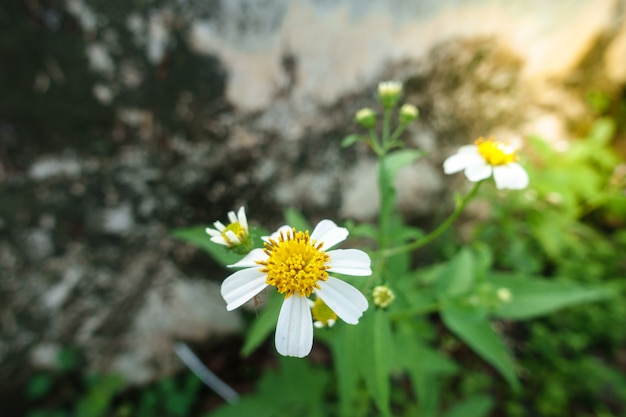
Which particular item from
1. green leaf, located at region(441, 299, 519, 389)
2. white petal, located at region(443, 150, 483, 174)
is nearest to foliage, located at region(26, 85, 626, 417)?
green leaf, located at region(441, 299, 519, 389)

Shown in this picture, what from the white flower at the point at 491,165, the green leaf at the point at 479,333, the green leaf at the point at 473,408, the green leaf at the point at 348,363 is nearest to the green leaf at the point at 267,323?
the green leaf at the point at 348,363

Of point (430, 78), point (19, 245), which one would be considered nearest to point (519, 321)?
point (430, 78)

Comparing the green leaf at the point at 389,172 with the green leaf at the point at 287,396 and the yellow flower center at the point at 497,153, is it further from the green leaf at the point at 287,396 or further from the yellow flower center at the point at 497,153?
the green leaf at the point at 287,396

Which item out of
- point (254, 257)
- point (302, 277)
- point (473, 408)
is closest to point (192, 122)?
point (254, 257)

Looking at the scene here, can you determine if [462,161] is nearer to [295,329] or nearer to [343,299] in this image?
[343,299]

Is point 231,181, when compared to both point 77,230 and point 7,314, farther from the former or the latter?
point 7,314

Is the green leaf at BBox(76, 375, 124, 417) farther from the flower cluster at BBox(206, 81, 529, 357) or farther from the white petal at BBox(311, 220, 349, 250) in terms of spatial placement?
the white petal at BBox(311, 220, 349, 250)

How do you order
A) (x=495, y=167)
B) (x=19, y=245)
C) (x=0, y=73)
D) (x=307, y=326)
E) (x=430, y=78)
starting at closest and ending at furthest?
(x=307, y=326), (x=495, y=167), (x=0, y=73), (x=19, y=245), (x=430, y=78)
